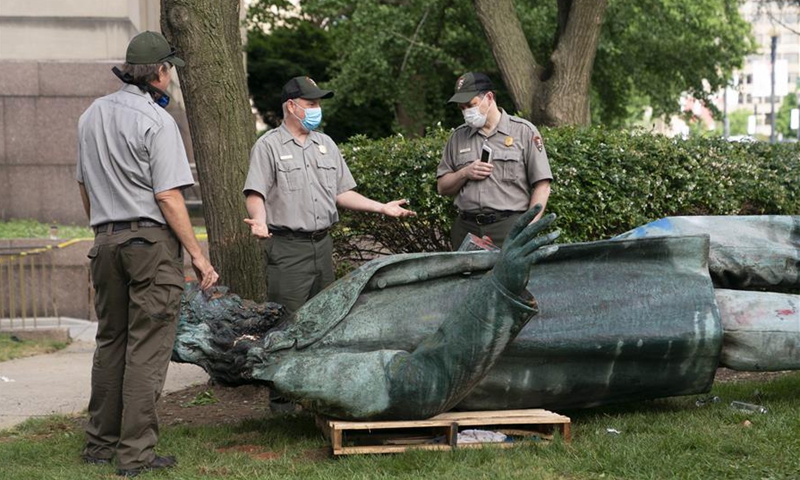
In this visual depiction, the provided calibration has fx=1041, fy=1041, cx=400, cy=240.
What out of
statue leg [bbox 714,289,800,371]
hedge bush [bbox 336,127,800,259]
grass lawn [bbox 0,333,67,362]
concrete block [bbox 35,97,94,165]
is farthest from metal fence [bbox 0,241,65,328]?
statue leg [bbox 714,289,800,371]

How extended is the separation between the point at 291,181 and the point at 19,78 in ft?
26.1

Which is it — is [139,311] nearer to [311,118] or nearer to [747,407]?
[311,118]

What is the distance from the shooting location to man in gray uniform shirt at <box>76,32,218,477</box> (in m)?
4.96

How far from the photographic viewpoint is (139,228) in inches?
196

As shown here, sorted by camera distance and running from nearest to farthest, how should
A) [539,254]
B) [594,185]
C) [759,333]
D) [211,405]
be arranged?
[539,254]
[759,333]
[211,405]
[594,185]

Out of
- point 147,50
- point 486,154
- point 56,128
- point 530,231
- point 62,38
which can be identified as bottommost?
point 530,231

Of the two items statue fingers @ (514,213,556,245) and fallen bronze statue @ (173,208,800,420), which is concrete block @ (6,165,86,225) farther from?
statue fingers @ (514,213,556,245)

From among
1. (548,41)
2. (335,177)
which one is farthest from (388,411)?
(548,41)

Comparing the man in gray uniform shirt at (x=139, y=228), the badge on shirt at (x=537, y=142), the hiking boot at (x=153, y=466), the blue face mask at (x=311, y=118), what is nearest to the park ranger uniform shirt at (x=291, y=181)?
the blue face mask at (x=311, y=118)

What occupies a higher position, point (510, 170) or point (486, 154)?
point (486, 154)

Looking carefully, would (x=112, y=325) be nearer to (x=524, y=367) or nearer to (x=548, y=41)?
(x=524, y=367)

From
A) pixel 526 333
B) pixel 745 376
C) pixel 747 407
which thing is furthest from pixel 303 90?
pixel 745 376

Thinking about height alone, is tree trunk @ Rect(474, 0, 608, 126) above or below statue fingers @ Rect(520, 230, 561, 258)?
above

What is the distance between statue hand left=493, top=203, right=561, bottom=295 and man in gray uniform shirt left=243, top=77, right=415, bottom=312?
1.59 metres
